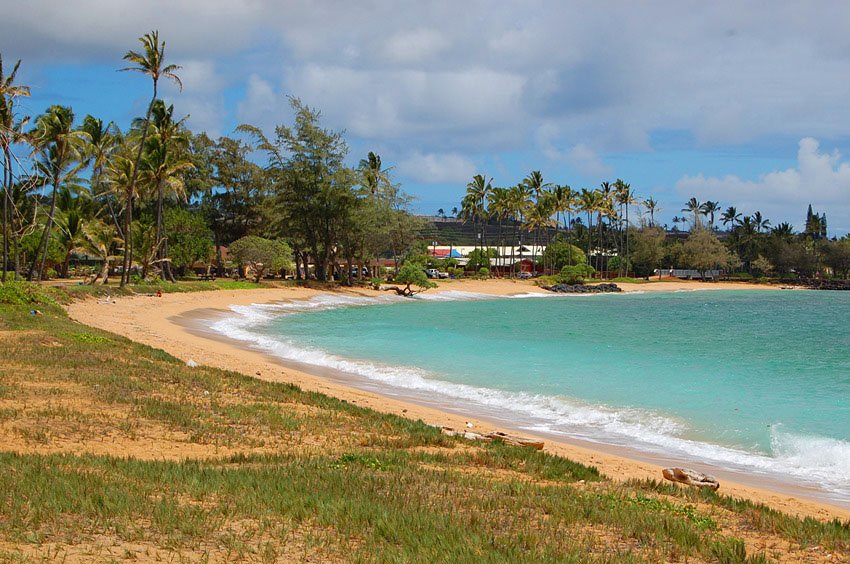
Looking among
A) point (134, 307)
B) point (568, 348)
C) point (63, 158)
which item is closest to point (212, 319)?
point (134, 307)

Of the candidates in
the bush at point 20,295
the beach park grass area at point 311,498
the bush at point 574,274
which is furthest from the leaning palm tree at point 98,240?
A: the bush at point 574,274

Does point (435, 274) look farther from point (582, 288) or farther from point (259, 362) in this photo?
point (259, 362)

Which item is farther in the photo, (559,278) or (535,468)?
(559,278)

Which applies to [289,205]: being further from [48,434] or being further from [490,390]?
[48,434]

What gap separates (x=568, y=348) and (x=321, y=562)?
25.1m

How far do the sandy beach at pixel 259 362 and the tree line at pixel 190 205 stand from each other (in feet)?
20.9

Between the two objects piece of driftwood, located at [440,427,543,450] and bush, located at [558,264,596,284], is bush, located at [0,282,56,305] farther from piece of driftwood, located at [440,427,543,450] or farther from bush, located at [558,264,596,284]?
bush, located at [558,264,596,284]

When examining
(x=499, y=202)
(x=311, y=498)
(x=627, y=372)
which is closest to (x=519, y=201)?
(x=499, y=202)

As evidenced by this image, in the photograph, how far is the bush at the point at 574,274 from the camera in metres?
92.9

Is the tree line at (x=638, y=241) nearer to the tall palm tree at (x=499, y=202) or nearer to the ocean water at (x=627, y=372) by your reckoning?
the tall palm tree at (x=499, y=202)

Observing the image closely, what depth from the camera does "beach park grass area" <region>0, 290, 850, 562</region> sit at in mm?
5824

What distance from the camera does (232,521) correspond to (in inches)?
250

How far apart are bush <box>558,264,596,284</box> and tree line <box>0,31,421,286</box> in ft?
77.6

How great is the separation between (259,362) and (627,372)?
10.8 meters
